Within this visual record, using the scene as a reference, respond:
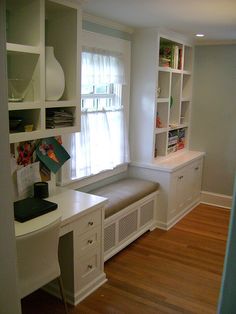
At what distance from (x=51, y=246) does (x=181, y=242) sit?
6.25 ft

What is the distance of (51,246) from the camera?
6.46ft

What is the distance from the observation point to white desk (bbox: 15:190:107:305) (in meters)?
2.33

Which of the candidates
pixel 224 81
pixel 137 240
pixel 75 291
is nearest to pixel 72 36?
pixel 75 291

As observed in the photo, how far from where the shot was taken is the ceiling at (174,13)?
→ 248 centimetres

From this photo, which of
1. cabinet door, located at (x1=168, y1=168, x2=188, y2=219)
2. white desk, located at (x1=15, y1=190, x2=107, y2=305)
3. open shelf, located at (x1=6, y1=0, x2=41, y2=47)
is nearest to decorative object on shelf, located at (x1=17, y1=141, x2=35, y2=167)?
white desk, located at (x1=15, y1=190, x2=107, y2=305)

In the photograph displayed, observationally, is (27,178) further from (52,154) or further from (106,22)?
(106,22)

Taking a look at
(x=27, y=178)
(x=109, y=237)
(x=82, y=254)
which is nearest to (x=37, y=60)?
(x=27, y=178)

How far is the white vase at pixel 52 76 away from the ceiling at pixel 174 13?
19.5 inches

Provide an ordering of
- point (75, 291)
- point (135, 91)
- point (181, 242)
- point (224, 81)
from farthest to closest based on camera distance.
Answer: point (224, 81)
point (135, 91)
point (181, 242)
point (75, 291)

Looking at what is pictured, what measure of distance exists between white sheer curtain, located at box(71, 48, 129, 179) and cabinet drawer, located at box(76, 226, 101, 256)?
0.70 m

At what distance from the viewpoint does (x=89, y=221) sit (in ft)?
8.09

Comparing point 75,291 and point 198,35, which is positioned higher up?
point 198,35

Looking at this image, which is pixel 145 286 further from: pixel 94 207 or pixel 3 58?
pixel 3 58

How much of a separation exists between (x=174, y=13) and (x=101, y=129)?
1.27 metres
